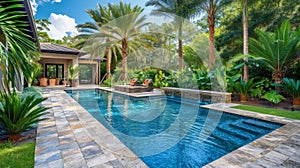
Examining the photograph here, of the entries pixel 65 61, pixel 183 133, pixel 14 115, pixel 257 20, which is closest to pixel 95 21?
pixel 65 61

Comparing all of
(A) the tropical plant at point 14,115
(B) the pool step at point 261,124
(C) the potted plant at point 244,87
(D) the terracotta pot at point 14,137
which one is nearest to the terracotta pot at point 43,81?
(A) the tropical plant at point 14,115

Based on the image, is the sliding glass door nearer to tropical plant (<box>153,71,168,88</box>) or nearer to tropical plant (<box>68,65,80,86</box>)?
tropical plant (<box>68,65,80,86</box>)

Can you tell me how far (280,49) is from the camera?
25.0 ft

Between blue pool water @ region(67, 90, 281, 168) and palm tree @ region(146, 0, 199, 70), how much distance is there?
10.0 m

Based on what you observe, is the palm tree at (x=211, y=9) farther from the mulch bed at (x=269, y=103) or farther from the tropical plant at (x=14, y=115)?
the tropical plant at (x=14, y=115)

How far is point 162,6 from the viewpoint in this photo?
15836 mm

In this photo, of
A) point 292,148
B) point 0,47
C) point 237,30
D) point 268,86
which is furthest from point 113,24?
point 292,148

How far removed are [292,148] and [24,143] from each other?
5.50 m

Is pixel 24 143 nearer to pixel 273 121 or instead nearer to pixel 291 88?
pixel 273 121

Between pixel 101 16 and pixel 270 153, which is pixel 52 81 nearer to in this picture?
pixel 101 16

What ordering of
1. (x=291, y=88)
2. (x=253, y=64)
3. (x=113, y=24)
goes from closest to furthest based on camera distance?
(x=291, y=88) → (x=253, y=64) → (x=113, y=24)

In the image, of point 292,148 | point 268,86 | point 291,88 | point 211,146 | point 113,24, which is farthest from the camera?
point 113,24

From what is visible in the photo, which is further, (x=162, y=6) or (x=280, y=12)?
(x=162, y=6)

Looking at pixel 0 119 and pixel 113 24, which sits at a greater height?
pixel 113 24
